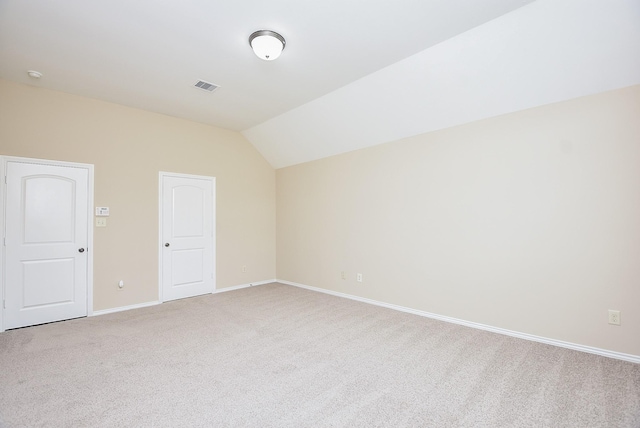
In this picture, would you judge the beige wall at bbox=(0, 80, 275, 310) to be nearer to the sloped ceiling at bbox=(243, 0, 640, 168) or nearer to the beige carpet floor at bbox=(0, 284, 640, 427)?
the beige carpet floor at bbox=(0, 284, 640, 427)

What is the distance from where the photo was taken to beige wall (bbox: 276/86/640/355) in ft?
8.64

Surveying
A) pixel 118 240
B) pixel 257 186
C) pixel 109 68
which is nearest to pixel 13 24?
pixel 109 68

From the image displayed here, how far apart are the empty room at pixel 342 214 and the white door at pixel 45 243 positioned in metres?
0.02

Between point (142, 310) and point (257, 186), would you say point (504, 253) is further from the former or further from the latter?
point (142, 310)

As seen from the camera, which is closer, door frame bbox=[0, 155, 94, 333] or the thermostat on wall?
door frame bbox=[0, 155, 94, 333]

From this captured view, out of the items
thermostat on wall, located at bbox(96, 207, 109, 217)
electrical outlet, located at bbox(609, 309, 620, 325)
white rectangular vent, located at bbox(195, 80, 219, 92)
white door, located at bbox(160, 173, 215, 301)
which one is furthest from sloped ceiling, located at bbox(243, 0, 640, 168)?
thermostat on wall, located at bbox(96, 207, 109, 217)

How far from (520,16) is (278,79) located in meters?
2.36

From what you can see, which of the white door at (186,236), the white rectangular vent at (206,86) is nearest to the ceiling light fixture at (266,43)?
the white rectangular vent at (206,86)

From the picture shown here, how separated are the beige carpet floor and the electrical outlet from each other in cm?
34

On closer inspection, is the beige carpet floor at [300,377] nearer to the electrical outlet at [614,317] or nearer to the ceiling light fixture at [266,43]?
the electrical outlet at [614,317]

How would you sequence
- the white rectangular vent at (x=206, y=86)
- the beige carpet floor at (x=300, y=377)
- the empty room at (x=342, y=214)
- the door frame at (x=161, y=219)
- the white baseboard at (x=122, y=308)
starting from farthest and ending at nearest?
the door frame at (x=161, y=219)
the white baseboard at (x=122, y=308)
the white rectangular vent at (x=206, y=86)
the empty room at (x=342, y=214)
the beige carpet floor at (x=300, y=377)

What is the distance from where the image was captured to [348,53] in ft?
9.69

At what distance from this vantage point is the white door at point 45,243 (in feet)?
11.5

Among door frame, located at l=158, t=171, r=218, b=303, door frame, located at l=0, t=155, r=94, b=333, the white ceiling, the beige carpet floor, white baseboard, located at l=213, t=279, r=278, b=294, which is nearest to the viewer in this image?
the beige carpet floor
